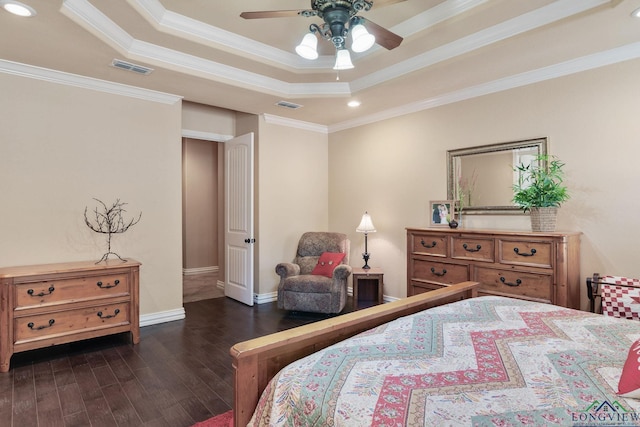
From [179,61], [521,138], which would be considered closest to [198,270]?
[179,61]

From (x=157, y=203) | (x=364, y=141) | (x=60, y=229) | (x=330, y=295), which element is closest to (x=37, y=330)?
(x=60, y=229)

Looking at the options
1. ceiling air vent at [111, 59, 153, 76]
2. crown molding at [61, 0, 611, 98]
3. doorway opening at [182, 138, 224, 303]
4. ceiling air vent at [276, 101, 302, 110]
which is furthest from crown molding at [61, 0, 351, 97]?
doorway opening at [182, 138, 224, 303]

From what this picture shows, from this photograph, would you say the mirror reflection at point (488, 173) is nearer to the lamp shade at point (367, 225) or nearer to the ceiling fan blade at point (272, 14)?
the lamp shade at point (367, 225)

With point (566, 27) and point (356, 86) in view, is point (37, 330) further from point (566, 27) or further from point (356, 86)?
point (566, 27)

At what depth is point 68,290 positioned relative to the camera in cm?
300

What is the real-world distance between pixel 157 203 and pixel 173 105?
1.15 metres

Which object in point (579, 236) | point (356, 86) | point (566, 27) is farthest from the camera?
point (356, 86)

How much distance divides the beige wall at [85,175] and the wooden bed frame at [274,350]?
2965 millimetres

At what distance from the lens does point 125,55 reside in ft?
9.67

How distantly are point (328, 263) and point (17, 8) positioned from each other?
3.60 metres

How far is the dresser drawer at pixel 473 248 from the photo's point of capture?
309 cm

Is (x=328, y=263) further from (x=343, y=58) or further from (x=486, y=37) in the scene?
(x=486, y=37)

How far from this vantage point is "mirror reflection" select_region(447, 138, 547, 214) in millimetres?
3447

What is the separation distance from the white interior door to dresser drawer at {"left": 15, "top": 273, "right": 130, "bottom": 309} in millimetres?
1570
